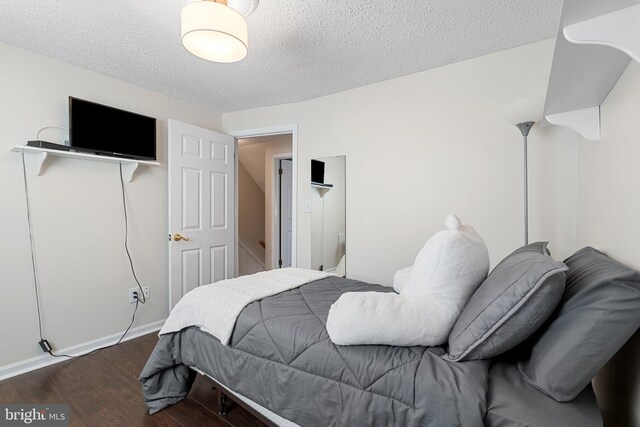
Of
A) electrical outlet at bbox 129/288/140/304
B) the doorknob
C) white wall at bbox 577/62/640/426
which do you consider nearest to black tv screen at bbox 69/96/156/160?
the doorknob

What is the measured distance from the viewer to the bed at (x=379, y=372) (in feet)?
2.63

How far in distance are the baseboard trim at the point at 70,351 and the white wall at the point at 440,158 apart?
1.71 meters

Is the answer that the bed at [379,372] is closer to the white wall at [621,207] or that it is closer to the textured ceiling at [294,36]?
the white wall at [621,207]

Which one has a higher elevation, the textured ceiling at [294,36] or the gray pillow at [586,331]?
the textured ceiling at [294,36]

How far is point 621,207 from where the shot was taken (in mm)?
1024

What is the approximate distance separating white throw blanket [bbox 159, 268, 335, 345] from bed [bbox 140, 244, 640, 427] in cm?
5

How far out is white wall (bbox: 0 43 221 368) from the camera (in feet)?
7.04

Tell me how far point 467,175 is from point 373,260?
42.6 inches

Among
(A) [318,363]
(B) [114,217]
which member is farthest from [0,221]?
(A) [318,363]

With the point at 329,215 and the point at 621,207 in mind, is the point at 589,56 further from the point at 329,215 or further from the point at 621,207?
the point at 329,215

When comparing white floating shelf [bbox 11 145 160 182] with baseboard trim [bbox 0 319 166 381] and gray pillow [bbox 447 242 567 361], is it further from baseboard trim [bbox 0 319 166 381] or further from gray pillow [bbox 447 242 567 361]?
gray pillow [bbox 447 242 567 361]

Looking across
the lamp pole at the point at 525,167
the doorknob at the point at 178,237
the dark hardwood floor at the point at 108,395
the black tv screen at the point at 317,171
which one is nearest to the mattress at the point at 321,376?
the dark hardwood floor at the point at 108,395

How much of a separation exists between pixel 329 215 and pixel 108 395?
220 cm

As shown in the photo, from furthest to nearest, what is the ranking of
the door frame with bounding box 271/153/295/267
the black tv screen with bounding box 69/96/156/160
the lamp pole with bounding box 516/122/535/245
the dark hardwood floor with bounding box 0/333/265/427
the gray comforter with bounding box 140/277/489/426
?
1. the door frame with bounding box 271/153/295/267
2. the black tv screen with bounding box 69/96/156/160
3. the lamp pole with bounding box 516/122/535/245
4. the dark hardwood floor with bounding box 0/333/265/427
5. the gray comforter with bounding box 140/277/489/426
